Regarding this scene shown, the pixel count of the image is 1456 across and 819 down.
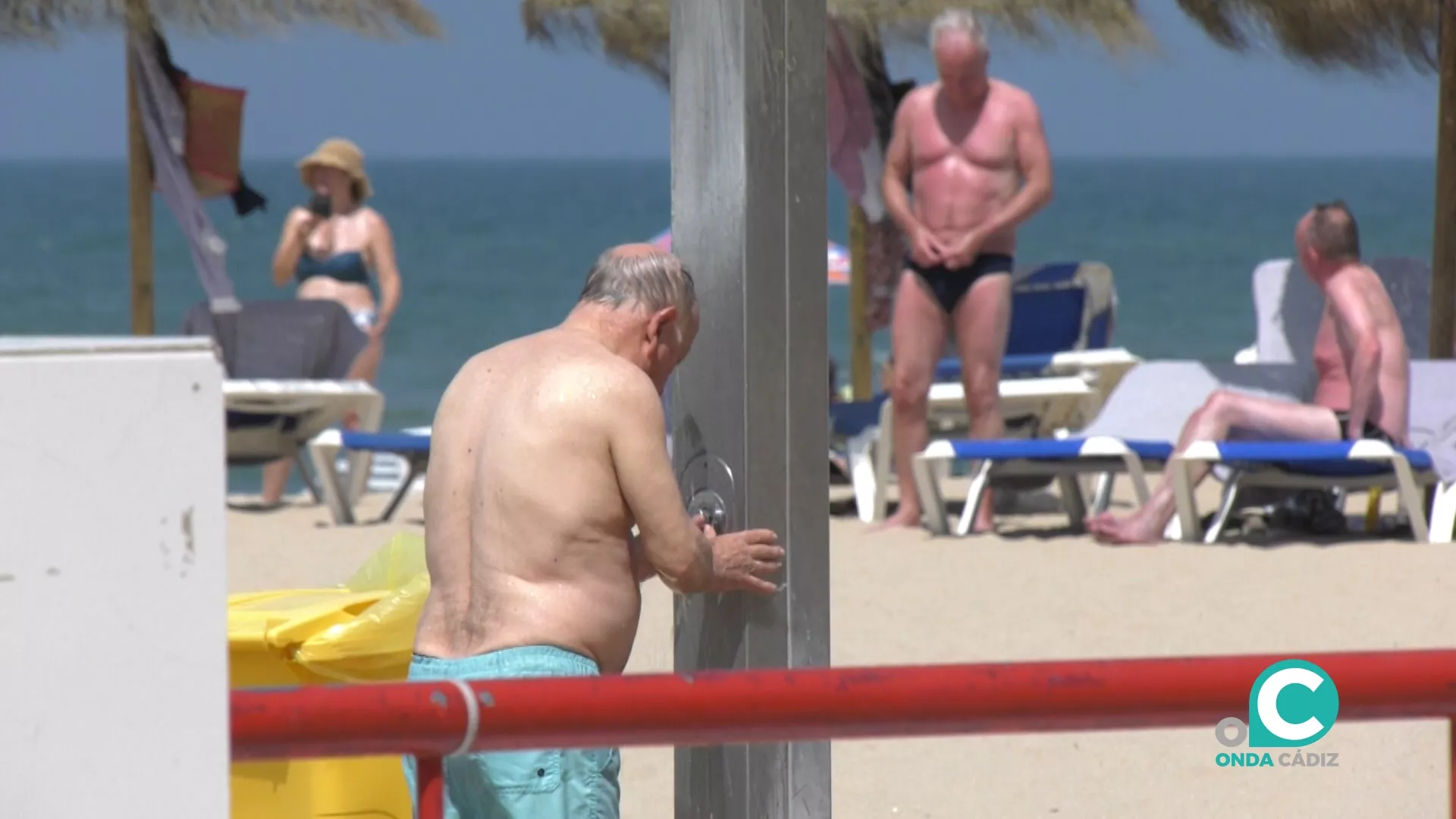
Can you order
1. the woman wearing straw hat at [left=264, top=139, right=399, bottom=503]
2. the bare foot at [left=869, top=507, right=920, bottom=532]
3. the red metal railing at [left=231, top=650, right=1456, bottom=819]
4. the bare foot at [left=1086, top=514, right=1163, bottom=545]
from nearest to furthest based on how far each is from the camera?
the red metal railing at [left=231, top=650, right=1456, bottom=819] < the bare foot at [left=1086, top=514, right=1163, bottom=545] < the bare foot at [left=869, top=507, right=920, bottom=532] < the woman wearing straw hat at [left=264, top=139, right=399, bottom=503]

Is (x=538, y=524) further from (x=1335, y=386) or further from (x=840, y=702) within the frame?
(x=1335, y=386)

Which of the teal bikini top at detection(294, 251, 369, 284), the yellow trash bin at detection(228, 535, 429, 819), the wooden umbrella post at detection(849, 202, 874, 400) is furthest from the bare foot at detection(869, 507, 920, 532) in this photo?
the yellow trash bin at detection(228, 535, 429, 819)

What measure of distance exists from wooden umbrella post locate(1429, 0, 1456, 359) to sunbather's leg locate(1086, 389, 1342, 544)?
5.91 feet

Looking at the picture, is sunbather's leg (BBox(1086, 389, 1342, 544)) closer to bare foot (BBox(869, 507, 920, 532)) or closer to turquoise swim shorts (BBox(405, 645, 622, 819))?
bare foot (BBox(869, 507, 920, 532))

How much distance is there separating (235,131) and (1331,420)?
5.58 m

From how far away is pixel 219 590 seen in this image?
5.36 ft

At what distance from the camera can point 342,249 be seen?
1013 centimetres

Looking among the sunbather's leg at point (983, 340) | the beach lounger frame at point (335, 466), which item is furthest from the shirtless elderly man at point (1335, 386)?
the beach lounger frame at point (335, 466)

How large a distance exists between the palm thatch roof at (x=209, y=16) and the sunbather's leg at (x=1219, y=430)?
4782 mm

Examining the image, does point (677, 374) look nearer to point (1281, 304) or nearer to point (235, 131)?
point (1281, 304)

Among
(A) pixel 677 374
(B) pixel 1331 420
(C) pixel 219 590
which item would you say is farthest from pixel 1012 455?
(C) pixel 219 590

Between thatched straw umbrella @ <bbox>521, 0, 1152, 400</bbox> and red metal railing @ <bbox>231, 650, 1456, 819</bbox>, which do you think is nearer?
red metal railing @ <bbox>231, 650, 1456, 819</bbox>

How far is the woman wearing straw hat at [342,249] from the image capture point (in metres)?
9.98

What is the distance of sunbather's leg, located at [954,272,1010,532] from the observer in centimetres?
739
